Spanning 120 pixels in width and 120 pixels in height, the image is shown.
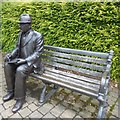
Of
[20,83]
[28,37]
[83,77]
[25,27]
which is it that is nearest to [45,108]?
[20,83]

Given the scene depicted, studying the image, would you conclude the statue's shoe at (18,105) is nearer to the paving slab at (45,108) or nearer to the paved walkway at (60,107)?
the paved walkway at (60,107)

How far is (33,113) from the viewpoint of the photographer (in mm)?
2906

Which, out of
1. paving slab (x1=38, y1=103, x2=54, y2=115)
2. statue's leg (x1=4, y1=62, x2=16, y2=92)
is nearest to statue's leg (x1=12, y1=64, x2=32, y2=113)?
statue's leg (x1=4, y1=62, x2=16, y2=92)

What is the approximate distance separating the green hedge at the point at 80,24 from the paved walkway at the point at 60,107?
1177 millimetres

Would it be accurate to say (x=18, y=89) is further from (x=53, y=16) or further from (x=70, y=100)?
(x=53, y=16)

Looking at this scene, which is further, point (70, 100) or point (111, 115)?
point (70, 100)

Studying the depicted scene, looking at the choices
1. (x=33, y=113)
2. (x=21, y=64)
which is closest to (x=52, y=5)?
(x=21, y=64)

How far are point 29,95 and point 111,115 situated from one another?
1.60 meters

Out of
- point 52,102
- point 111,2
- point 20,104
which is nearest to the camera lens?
point 20,104

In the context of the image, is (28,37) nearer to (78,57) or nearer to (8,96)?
(78,57)

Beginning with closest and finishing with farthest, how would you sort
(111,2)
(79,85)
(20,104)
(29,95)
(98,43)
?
(79,85)
(20,104)
(29,95)
(111,2)
(98,43)

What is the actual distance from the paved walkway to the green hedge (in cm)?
118

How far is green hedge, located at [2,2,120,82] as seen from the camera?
383 cm

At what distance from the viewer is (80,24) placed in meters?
4.20
